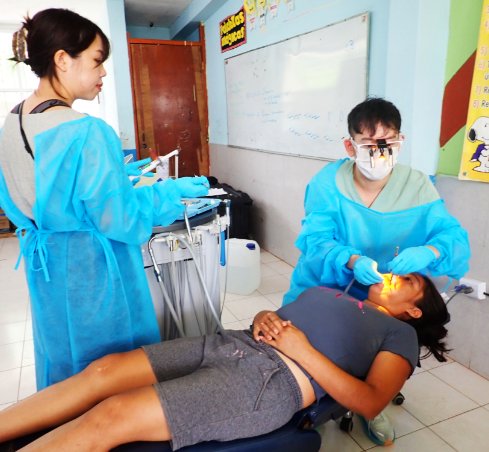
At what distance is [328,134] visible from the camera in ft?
8.92

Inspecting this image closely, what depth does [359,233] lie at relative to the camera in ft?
4.71

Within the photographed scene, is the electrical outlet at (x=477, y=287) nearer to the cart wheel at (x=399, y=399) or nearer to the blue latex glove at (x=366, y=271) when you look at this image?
the cart wheel at (x=399, y=399)

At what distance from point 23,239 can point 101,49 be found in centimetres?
61

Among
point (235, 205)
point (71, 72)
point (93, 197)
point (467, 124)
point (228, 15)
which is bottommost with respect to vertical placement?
point (235, 205)

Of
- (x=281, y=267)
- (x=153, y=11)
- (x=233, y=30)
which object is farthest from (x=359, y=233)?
(x=153, y=11)

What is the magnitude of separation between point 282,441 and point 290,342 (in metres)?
0.26

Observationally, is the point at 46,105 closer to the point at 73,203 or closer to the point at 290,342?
the point at 73,203

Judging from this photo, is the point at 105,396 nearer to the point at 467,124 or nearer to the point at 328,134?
the point at 467,124

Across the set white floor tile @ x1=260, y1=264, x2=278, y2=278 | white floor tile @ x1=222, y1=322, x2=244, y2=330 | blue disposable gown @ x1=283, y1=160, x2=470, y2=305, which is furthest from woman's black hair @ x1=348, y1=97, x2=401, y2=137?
white floor tile @ x1=260, y1=264, x2=278, y2=278

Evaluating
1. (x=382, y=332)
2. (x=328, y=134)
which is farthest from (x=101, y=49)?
(x=328, y=134)

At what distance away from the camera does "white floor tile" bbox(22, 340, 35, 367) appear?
216 centimetres

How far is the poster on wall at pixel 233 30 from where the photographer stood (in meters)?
3.63

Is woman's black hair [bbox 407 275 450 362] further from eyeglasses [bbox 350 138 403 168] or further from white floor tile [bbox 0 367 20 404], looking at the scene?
white floor tile [bbox 0 367 20 404]

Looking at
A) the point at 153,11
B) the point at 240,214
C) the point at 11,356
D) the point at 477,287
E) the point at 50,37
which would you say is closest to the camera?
the point at 50,37
